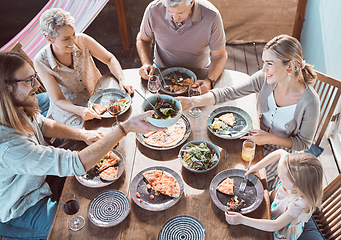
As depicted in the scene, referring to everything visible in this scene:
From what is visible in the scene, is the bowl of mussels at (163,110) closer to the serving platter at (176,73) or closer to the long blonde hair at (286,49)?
the serving platter at (176,73)

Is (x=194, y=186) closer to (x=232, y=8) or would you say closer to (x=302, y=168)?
(x=302, y=168)

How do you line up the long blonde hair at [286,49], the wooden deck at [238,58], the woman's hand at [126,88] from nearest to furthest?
the long blonde hair at [286,49], the woman's hand at [126,88], the wooden deck at [238,58]

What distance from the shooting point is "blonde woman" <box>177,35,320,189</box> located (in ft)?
6.63

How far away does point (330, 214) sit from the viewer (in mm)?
2014

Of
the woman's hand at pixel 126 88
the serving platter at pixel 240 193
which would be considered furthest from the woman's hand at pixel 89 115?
the serving platter at pixel 240 193

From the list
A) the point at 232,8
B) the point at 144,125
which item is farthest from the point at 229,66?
the point at 144,125

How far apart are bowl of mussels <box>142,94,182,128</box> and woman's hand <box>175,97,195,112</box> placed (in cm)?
25

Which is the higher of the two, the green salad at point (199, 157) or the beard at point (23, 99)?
the beard at point (23, 99)

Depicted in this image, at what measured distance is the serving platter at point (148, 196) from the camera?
5.88 feet

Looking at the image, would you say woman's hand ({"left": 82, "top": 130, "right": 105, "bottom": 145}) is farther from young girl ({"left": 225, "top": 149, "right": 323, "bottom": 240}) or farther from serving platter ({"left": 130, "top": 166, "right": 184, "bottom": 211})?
young girl ({"left": 225, "top": 149, "right": 323, "bottom": 240})

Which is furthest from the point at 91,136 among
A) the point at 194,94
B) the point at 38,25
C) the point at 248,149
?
the point at 38,25

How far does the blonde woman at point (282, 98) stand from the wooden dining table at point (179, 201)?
9cm

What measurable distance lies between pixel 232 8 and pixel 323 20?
1.29 metres

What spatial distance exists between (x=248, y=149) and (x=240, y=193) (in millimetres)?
274
